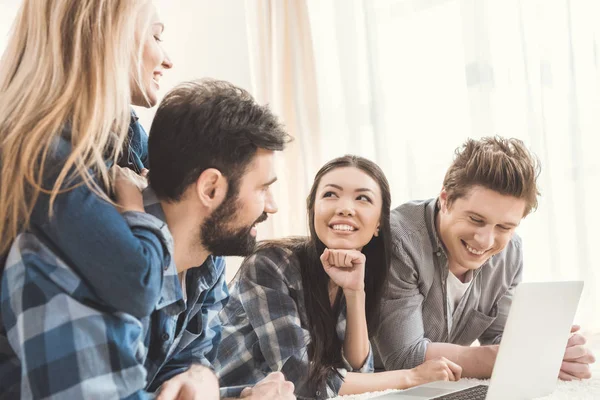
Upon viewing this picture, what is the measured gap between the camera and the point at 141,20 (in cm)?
118

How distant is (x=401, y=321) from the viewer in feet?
5.97

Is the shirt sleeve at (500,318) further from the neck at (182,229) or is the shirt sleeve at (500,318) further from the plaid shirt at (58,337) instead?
the plaid shirt at (58,337)

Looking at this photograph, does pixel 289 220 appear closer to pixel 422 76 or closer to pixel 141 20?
pixel 422 76

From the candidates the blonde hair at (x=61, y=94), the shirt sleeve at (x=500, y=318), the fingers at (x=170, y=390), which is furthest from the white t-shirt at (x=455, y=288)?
the blonde hair at (x=61, y=94)

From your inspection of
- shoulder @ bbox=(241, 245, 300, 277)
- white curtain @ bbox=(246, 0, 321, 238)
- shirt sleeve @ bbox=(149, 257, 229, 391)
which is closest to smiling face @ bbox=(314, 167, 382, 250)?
shoulder @ bbox=(241, 245, 300, 277)

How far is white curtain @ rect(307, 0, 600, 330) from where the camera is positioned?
2512 millimetres

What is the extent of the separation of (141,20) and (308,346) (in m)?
0.91

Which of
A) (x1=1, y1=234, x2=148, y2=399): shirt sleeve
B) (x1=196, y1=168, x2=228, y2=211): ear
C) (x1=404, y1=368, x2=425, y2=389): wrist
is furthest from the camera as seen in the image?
(x1=404, y1=368, x2=425, y2=389): wrist

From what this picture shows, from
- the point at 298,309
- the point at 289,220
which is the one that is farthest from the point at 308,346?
the point at 289,220

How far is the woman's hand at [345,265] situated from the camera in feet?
5.57

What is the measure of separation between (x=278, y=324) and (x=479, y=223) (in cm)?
63

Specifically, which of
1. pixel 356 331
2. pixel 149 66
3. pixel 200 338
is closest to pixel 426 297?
pixel 356 331

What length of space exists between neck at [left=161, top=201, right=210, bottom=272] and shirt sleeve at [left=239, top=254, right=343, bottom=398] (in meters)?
0.49

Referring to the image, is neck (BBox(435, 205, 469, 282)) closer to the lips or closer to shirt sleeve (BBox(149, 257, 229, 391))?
the lips
